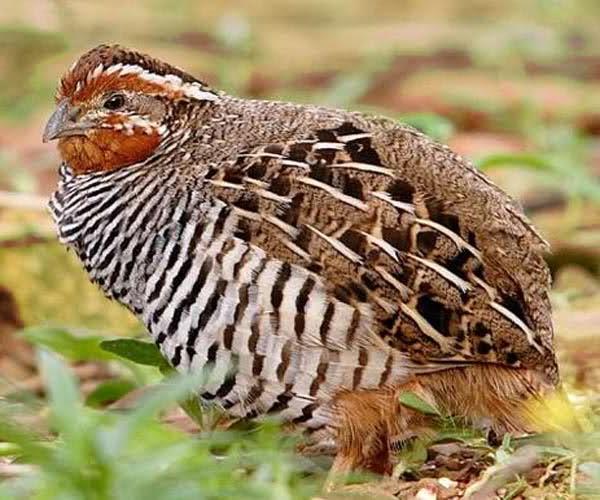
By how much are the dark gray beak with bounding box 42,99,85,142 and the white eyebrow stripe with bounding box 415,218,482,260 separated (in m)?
1.09

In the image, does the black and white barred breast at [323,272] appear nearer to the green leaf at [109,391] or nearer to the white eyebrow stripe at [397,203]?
the white eyebrow stripe at [397,203]

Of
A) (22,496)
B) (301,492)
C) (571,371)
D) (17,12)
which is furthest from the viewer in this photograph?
(17,12)

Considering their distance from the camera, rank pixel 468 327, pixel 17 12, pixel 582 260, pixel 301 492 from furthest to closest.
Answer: pixel 17 12 → pixel 582 260 → pixel 468 327 → pixel 301 492

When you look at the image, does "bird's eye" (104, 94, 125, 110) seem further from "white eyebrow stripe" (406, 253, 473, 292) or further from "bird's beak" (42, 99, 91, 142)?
"white eyebrow stripe" (406, 253, 473, 292)

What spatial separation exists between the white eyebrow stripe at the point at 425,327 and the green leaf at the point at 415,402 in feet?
0.54

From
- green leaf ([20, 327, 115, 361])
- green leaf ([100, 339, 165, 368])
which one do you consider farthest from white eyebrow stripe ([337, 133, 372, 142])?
green leaf ([20, 327, 115, 361])

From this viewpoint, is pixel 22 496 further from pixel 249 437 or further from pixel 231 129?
pixel 231 129

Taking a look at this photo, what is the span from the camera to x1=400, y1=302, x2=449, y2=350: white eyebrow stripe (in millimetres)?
4453

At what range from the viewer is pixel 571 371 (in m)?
5.86

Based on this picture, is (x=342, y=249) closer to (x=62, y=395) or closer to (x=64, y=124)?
(x=64, y=124)

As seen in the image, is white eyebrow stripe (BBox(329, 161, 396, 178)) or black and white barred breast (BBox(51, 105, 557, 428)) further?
white eyebrow stripe (BBox(329, 161, 396, 178))

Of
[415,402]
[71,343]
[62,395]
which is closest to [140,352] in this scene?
[71,343]

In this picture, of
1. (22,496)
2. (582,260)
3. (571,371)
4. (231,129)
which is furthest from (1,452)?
(582,260)

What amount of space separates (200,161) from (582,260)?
3.08 metres
